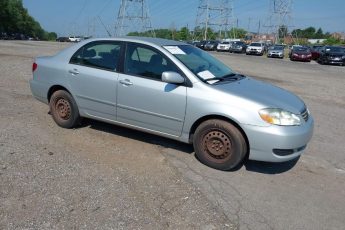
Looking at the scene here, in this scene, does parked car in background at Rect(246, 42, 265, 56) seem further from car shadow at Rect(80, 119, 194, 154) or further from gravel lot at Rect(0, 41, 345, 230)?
car shadow at Rect(80, 119, 194, 154)

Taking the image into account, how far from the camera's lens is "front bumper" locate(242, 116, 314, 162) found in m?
4.41

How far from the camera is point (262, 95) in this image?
4828 millimetres

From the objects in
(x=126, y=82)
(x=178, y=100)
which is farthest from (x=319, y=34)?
(x=178, y=100)

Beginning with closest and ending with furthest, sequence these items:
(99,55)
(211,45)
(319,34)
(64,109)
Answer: (99,55) < (64,109) < (211,45) < (319,34)

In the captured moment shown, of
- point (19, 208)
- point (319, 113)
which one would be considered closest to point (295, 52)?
point (319, 113)

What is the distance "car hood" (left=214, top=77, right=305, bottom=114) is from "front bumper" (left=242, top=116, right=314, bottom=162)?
0.94 ft

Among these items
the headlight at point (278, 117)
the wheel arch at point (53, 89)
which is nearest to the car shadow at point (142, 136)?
the wheel arch at point (53, 89)

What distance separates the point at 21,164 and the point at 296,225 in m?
3.23

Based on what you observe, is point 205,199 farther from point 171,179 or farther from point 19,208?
point 19,208

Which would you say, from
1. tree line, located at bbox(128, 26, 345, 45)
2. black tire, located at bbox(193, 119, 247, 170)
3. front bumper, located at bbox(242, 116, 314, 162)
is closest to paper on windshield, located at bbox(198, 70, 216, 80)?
black tire, located at bbox(193, 119, 247, 170)

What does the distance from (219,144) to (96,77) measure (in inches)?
83.1

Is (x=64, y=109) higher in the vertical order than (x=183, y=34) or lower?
lower

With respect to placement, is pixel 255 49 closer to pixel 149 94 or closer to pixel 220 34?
pixel 149 94

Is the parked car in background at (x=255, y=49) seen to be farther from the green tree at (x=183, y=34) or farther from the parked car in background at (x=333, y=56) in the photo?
the green tree at (x=183, y=34)
